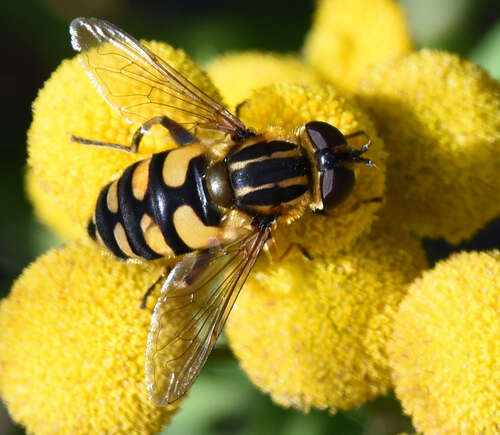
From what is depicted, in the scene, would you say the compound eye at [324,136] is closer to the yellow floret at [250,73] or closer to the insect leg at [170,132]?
the insect leg at [170,132]

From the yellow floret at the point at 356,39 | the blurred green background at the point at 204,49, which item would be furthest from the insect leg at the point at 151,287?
the yellow floret at the point at 356,39

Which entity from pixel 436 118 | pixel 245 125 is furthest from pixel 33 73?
pixel 436 118

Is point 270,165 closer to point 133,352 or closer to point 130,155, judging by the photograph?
point 130,155

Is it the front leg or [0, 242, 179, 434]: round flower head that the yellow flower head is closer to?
the front leg

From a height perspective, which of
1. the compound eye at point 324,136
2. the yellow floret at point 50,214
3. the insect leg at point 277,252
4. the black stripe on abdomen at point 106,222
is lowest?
the yellow floret at point 50,214

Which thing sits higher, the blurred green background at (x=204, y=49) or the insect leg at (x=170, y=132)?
the insect leg at (x=170, y=132)
